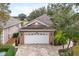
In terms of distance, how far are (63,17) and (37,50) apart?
470 millimetres

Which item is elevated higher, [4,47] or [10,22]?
[10,22]

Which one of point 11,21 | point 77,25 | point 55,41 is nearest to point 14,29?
point 11,21

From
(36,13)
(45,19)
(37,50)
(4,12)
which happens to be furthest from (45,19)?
(4,12)

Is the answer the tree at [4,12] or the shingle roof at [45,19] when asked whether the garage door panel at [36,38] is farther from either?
the tree at [4,12]

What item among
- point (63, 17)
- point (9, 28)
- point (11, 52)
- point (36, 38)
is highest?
point (63, 17)

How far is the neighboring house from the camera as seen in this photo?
9.06ft

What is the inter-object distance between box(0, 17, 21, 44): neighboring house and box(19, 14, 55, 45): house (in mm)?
72

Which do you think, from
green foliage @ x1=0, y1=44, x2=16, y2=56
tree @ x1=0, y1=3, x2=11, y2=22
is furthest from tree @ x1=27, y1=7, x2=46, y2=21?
green foliage @ x1=0, y1=44, x2=16, y2=56

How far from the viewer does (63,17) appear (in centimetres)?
276

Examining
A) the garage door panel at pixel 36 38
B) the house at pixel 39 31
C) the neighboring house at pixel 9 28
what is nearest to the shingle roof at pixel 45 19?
the house at pixel 39 31

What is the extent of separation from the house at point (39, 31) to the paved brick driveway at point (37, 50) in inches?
2.2

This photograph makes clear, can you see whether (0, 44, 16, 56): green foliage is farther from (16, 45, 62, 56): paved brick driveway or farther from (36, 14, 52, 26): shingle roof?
(36, 14, 52, 26): shingle roof

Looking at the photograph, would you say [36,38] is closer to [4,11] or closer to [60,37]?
[60,37]

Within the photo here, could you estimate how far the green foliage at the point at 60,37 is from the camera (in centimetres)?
279
